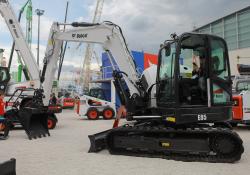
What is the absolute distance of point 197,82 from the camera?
8.82 meters

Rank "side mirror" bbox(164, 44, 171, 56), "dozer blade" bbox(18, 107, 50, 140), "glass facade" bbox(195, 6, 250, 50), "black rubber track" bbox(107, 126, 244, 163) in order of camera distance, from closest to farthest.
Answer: "black rubber track" bbox(107, 126, 244, 163) → "side mirror" bbox(164, 44, 171, 56) → "dozer blade" bbox(18, 107, 50, 140) → "glass facade" bbox(195, 6, 250, 50)

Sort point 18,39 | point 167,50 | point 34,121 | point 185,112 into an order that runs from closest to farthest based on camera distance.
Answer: point 185,112
point 167,50
point 34,121
point 18,39

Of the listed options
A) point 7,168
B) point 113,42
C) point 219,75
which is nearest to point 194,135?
point 219,75

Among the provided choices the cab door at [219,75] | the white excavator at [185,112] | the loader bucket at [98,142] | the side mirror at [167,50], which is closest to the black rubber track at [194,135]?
the white excavator at [185,112]

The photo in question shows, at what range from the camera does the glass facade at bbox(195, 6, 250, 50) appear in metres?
37.5

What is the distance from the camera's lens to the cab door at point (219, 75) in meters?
8.66

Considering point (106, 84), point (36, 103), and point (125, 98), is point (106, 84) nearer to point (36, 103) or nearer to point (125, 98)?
point (36, 103)

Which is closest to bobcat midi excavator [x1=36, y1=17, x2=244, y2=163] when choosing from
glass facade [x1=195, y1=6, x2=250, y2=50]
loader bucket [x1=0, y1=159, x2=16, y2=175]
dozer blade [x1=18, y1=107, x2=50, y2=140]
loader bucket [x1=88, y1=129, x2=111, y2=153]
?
loader bucket [x1=88, y1=129, x2=111, y2=153]

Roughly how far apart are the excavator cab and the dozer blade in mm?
5355

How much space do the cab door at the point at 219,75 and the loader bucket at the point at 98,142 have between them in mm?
2854

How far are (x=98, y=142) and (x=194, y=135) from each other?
100 inches

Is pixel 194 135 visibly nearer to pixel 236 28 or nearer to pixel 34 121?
pixel 34 121

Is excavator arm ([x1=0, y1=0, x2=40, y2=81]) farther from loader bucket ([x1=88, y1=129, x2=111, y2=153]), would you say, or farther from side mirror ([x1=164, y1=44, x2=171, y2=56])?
side mirror ([x1=164, y1=44, x2=171, y2=56])

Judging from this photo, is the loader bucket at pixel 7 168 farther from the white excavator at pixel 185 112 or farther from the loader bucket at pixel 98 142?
the loader bucket at pixel 98 142
